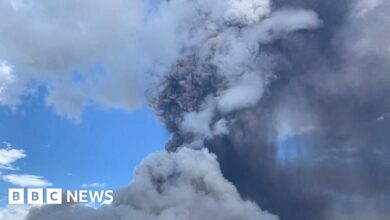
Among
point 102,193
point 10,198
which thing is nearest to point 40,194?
point 10,198

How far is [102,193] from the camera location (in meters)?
64.1

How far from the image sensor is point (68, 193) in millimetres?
64312

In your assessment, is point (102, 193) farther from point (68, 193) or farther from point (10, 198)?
point (10, 198)

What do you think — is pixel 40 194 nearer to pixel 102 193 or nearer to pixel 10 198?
pixel 10 198

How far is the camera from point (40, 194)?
6044 centimetres

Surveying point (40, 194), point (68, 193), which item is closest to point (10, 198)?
point (40, 194)

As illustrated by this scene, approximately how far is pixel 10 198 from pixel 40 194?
10.6 ft

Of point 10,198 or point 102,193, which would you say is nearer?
point 10,198

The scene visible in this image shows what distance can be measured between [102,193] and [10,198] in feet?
34.5

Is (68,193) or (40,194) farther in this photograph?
(68,193)

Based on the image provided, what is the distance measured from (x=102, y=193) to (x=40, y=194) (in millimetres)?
7314

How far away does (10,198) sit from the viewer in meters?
59.0

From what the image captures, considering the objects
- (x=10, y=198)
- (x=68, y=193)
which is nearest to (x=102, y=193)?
(x=68, y=193)
